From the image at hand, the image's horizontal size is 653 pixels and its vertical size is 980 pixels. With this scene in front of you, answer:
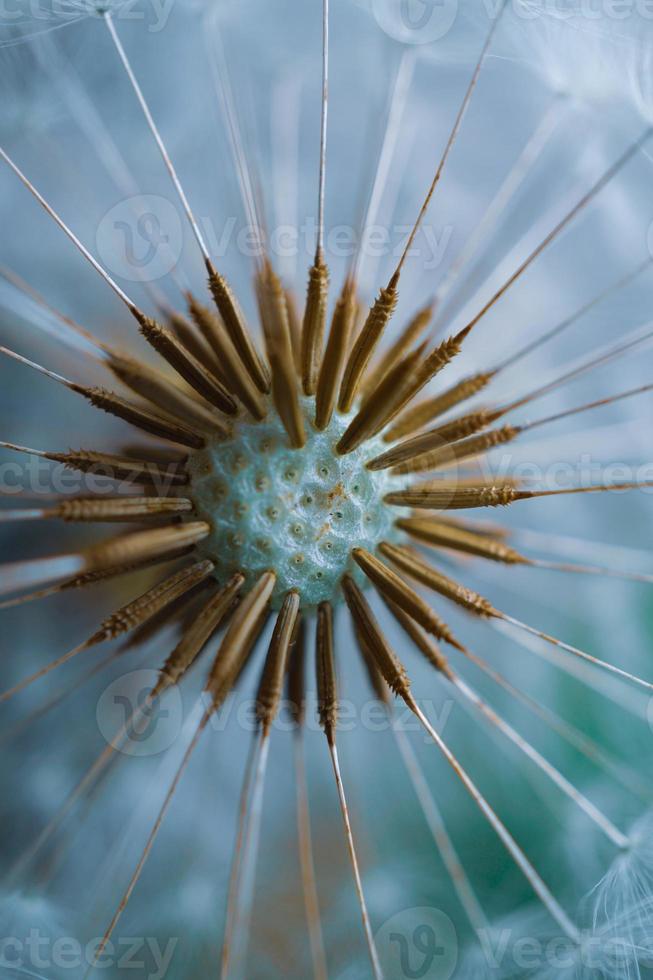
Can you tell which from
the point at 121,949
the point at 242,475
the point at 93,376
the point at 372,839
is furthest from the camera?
the point at 372,839

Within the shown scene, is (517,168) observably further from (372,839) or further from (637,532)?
(372,839)

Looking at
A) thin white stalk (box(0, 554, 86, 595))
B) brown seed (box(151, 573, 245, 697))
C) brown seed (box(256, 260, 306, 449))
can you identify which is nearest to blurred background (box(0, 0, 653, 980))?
brown seed (box(151, 573, 245, 697))

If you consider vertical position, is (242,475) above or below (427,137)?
below

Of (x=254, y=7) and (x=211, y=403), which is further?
(x=254, y=7)

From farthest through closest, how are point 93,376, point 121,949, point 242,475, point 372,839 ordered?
point 372,839, point 93,376, point 121,949, point 242,475

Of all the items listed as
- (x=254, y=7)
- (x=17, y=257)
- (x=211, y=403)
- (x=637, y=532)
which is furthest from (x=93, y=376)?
(x=637, y=532)
